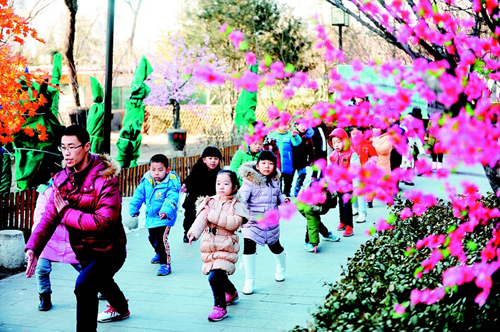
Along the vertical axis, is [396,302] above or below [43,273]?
above

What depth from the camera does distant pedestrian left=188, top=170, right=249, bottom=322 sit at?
616cm

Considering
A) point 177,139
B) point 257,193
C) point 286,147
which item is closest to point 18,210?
point 257,193

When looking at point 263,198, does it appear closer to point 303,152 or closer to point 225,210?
point 225,210

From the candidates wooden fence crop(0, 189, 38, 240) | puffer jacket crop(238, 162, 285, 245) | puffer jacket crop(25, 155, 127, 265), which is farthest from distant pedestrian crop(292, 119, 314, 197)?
puffer jacket crop(25, 155, 127, 265)

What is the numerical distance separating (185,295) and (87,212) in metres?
2.32

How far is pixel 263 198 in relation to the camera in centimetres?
738

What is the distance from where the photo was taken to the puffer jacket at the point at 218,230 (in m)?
6.23

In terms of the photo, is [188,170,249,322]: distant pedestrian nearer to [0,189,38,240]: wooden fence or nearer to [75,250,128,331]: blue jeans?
[75,250,128,331]: blue jeans

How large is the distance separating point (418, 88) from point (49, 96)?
31.8 feet

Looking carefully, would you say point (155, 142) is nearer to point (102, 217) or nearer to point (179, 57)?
point (179, 57)

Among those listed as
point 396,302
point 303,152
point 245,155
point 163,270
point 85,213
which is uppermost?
point 303,152

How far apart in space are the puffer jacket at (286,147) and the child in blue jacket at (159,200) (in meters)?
5.18

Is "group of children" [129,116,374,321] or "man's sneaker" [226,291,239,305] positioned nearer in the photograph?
"group of children" [129,116,374,321]

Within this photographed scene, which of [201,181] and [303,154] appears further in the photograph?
[303,154]
